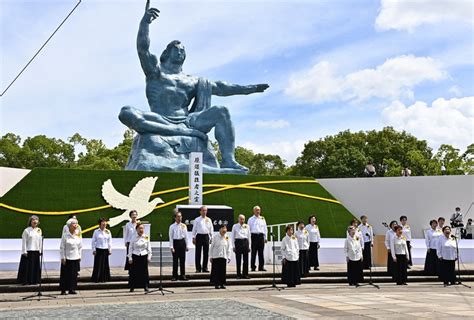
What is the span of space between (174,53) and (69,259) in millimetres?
12206

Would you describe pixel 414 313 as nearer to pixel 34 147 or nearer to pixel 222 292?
pixel 222 292

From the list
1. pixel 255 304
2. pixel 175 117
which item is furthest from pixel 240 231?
pixel 175 117

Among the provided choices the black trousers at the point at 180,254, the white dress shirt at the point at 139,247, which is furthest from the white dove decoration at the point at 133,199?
the white dress shirt at the point at 139,247

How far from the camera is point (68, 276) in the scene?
8.92 meters

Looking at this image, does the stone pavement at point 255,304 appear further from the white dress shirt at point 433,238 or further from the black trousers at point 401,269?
the white dress shirt at point 433,238

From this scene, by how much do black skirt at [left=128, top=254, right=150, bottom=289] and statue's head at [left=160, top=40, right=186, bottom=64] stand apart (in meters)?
11.8

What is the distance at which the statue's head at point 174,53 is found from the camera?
20.0m

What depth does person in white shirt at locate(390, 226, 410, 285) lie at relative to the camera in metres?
10.7

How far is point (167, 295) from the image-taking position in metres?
8.79

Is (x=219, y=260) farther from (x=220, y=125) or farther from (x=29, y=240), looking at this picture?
(x=220, y=125)

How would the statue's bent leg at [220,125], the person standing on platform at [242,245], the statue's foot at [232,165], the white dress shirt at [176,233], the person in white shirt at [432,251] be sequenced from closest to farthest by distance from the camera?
1. the white dress shirt at [176,233]
2. the person standing on platform at [242,245]
3. the person in white shirt at [432,251]
4. the statue's foot at [232,165]
5. the statue's bent leg at [220,125]

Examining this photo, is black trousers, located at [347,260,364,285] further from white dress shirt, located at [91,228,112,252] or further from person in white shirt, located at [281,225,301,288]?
white dress shirt, located at [91,228,112,252]

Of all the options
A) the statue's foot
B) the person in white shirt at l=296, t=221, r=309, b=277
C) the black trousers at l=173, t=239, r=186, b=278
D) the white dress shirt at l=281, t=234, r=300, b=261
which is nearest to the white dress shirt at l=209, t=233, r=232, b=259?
the black trousers at l=173, t=239, r=186, b=278

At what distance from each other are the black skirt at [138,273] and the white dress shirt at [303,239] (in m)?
3.30
